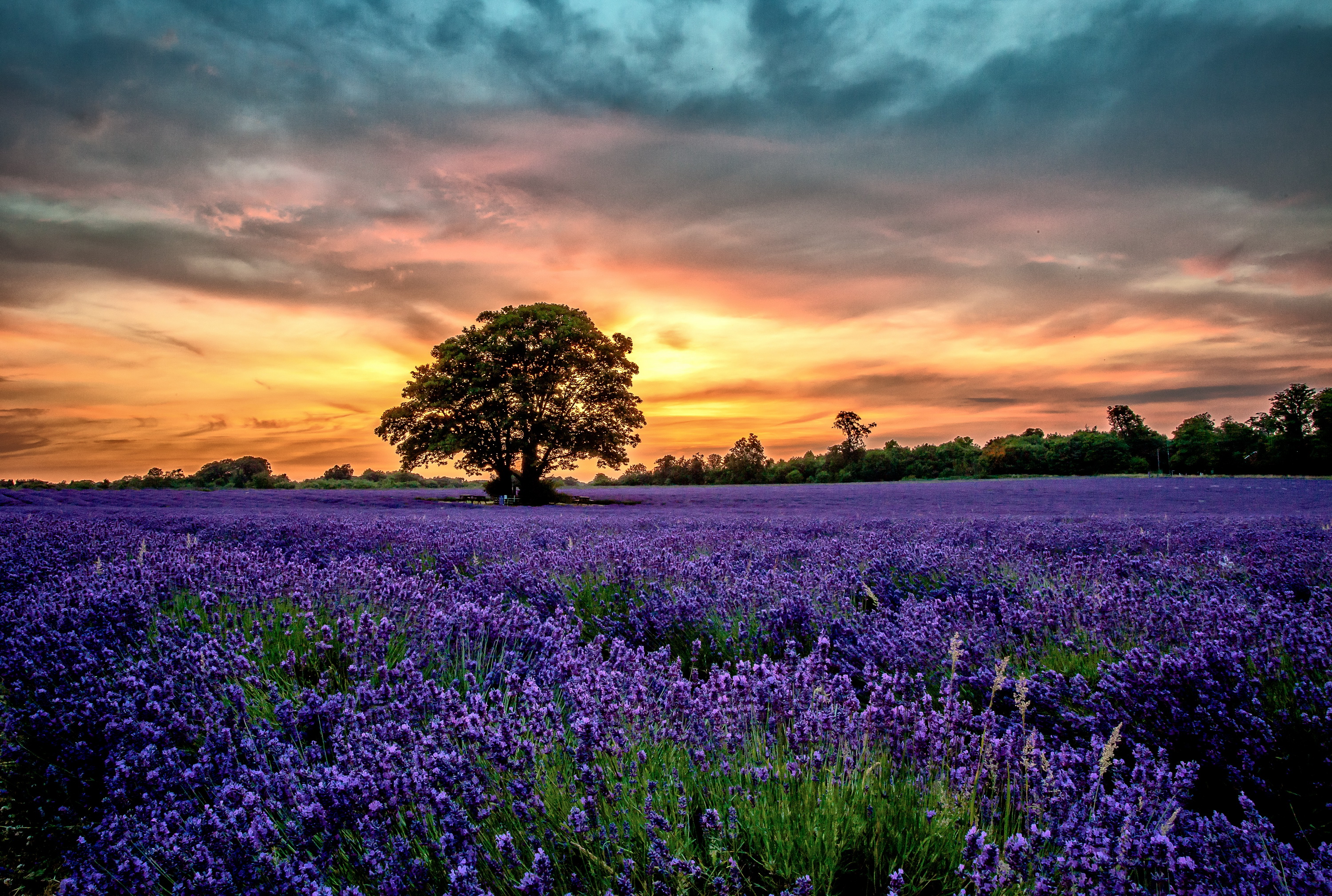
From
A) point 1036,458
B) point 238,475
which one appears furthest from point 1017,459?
point 238,475

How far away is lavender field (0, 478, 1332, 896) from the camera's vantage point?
1.45 meters

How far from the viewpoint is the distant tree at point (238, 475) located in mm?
30094

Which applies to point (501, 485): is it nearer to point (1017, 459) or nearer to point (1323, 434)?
point (1017, 459)

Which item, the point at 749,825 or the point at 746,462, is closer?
the point at 749,825

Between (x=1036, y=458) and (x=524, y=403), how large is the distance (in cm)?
4491

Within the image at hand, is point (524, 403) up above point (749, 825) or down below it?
above

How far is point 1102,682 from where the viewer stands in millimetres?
2465

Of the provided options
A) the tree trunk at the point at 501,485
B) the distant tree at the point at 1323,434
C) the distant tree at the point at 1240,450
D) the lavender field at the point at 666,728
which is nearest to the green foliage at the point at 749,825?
the lavender field at the point at 666,728

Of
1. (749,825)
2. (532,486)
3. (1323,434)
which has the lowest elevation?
(749,825)

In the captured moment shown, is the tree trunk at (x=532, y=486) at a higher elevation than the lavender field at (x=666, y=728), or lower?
higher

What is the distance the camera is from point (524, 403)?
21.9m

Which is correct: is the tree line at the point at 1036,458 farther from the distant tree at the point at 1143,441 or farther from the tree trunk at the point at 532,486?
the tree trunk at the point at 532,486

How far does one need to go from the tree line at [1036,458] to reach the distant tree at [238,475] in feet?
69.1

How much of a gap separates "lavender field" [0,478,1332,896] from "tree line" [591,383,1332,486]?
4048cm
